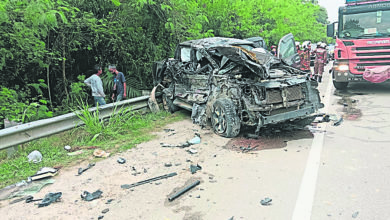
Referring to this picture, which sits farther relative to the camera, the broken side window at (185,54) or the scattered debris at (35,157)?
the broken side window at (185,54)

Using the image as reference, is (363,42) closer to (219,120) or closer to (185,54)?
(185,54)

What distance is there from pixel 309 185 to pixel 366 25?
Result: 325 inches

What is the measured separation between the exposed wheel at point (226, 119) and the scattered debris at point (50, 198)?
125 inches

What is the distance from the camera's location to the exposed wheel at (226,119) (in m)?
5.81

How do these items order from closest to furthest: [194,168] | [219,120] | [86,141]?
[194,168] < [86,141] < [219,120]

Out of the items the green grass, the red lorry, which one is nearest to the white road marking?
the green grass

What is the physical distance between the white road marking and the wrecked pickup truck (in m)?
0.80

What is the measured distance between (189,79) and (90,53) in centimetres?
366

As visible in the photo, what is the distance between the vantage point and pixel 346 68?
9.99m

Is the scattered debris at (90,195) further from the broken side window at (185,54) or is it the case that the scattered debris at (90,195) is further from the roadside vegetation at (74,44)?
the broken side window at (185,54)

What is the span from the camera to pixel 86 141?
5.84m

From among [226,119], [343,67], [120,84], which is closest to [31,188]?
[226,119]

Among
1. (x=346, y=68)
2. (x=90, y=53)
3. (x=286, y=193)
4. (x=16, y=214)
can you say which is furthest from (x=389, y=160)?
(x=90, y=53)

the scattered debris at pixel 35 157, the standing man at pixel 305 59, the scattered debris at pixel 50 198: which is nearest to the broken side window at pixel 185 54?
the scattered debris at pixel 35 157
